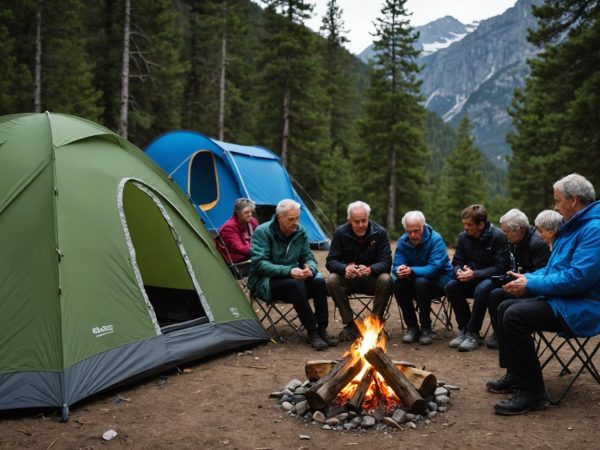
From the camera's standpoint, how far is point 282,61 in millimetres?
20359

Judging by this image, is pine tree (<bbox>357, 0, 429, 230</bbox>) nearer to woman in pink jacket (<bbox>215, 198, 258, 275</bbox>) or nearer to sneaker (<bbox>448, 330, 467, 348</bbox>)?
woman in pink jacket (<bbox>215, 198, 258, 275</bbox>)

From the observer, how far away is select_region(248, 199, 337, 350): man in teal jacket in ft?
17.4

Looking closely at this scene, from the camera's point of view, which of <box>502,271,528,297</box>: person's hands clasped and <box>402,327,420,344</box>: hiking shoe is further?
<box>402,327,420,344</box>: hiking shoe

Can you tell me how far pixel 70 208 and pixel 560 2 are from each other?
13.2 m

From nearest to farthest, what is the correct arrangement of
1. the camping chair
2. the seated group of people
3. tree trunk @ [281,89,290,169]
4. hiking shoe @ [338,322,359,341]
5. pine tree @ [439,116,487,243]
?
the camping chair
the seated group of people
hiking shoe @ [338,322,359,341]
tree trunk @ [281,89,290,169]
pine tree @ [439,116,487,243]

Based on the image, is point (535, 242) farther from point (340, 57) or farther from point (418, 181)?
point (340, 57)

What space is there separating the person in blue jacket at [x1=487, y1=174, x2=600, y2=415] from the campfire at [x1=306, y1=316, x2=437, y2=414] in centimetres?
59

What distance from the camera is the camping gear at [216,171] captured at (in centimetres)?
1095

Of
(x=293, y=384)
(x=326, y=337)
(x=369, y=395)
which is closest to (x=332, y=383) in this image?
(x=369, y=395)

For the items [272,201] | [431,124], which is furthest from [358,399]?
[431,124]

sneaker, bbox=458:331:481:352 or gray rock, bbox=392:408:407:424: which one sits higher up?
gray rock, bbox=392:408:407:424

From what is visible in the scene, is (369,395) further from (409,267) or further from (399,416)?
(409,267)

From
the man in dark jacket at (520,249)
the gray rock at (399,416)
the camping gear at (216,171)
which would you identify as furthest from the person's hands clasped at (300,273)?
Answer: the camping gear at (216,171)

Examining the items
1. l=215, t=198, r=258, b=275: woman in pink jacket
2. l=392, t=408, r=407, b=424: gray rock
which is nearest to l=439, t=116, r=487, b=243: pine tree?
l=215, t=198, r=258, b=275: woman in pink jacket
